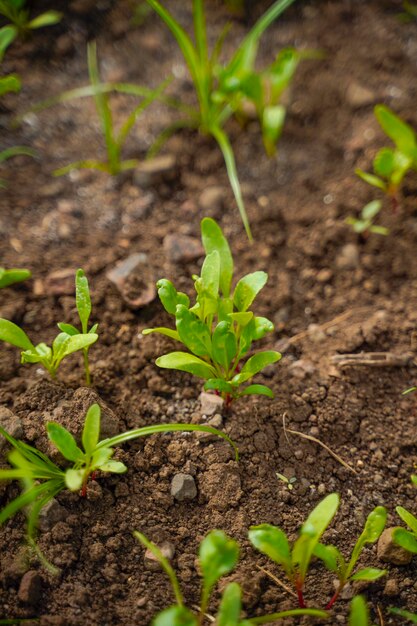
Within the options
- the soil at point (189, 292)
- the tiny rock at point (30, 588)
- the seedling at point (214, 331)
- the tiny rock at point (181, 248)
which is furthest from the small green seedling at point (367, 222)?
the tiny rock at point (30, 588)

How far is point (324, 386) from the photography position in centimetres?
161

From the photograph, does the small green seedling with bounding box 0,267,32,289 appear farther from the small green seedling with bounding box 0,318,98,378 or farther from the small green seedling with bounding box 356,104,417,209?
the small green seedling with bounding box 356,104,417,209

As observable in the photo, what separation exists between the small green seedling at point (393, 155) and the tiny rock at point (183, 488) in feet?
3.53

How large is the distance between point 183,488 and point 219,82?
53.5 inches

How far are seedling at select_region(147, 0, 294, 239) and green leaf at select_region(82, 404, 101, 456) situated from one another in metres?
0.85

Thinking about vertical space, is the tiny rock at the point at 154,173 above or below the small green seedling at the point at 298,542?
above

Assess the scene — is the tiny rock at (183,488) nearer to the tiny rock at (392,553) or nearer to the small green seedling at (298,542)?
the small green seedling at (298,542)

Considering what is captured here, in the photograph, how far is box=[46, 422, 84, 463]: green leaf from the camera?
4.12 ft

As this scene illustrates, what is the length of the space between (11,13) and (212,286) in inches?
59.7

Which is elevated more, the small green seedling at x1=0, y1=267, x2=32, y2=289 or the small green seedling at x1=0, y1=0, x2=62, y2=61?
the small green seedling at x1=0, y1=0, x2=62, y2=61

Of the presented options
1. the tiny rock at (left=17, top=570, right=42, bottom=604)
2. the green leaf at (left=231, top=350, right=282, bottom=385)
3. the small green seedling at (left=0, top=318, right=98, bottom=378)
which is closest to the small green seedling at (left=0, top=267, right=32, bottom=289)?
the small green seedling at (left=0, top=318, right=98, bottom=378)

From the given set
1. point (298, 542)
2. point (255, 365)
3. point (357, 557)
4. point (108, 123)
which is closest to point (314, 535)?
point (298, 542)

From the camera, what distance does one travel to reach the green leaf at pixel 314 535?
1.19 meters

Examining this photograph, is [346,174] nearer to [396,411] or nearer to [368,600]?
[396,411]
